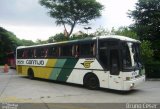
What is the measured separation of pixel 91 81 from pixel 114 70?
6.76 ft

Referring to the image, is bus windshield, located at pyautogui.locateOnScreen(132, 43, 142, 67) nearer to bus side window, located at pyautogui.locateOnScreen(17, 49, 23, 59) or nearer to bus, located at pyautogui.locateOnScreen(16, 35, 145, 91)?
bus, located at pyautogui.locateOnScreen(16, 35, 145, 91)

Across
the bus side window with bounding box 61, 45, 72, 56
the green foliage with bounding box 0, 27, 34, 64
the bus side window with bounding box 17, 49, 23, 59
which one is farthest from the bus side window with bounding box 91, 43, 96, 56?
the green foliage with bounding box 0, 27, 34, 64

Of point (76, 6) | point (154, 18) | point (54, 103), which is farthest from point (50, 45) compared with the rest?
point (76, 6)

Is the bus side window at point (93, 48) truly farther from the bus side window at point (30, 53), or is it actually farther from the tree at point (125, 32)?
the tree at point (125, 32)

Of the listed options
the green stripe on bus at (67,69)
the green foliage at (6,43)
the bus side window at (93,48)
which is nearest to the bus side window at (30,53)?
the green stripe on bus at (67,69)

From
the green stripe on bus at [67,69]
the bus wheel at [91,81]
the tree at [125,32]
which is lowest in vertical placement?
the bus wheel at [91,81]

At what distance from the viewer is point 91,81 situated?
15.1m

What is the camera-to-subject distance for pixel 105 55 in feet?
46.4

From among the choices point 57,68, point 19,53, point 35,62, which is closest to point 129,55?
point 57,68

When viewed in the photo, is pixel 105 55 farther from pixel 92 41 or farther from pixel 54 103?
pixel 54 103

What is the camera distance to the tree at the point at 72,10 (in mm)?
42656

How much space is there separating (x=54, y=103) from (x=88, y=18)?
3376 cm

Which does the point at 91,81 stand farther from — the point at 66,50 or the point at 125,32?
the point at 125,32

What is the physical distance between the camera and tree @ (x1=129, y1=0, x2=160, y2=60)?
3052 cm
